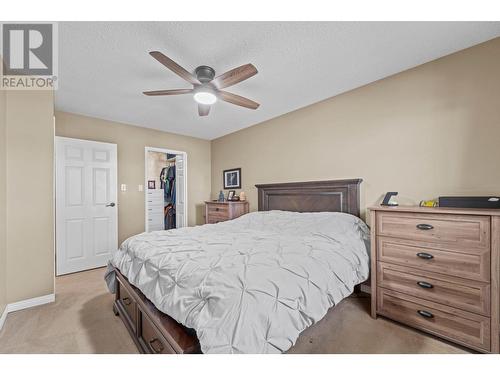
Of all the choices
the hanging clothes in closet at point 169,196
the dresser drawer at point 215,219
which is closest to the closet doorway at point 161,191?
the hanging clothes in closet at point 169,196

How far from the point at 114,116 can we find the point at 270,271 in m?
3.53

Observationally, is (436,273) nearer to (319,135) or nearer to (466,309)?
(466,309)

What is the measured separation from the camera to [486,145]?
1.83 meters

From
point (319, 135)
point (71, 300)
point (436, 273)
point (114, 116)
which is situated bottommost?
point (71, 300)

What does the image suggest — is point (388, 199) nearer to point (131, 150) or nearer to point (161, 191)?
point (131, 150)

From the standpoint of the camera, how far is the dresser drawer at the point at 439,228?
150cm

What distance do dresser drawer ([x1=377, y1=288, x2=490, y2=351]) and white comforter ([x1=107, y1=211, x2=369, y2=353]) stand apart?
0.32 metres

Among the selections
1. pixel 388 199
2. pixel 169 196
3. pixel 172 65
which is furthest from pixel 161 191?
pixel 388 199

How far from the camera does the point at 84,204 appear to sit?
335 centimetres

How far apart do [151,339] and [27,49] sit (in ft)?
8.10

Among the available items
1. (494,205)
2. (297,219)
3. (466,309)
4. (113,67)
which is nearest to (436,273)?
(466,309)

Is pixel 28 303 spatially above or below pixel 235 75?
below
